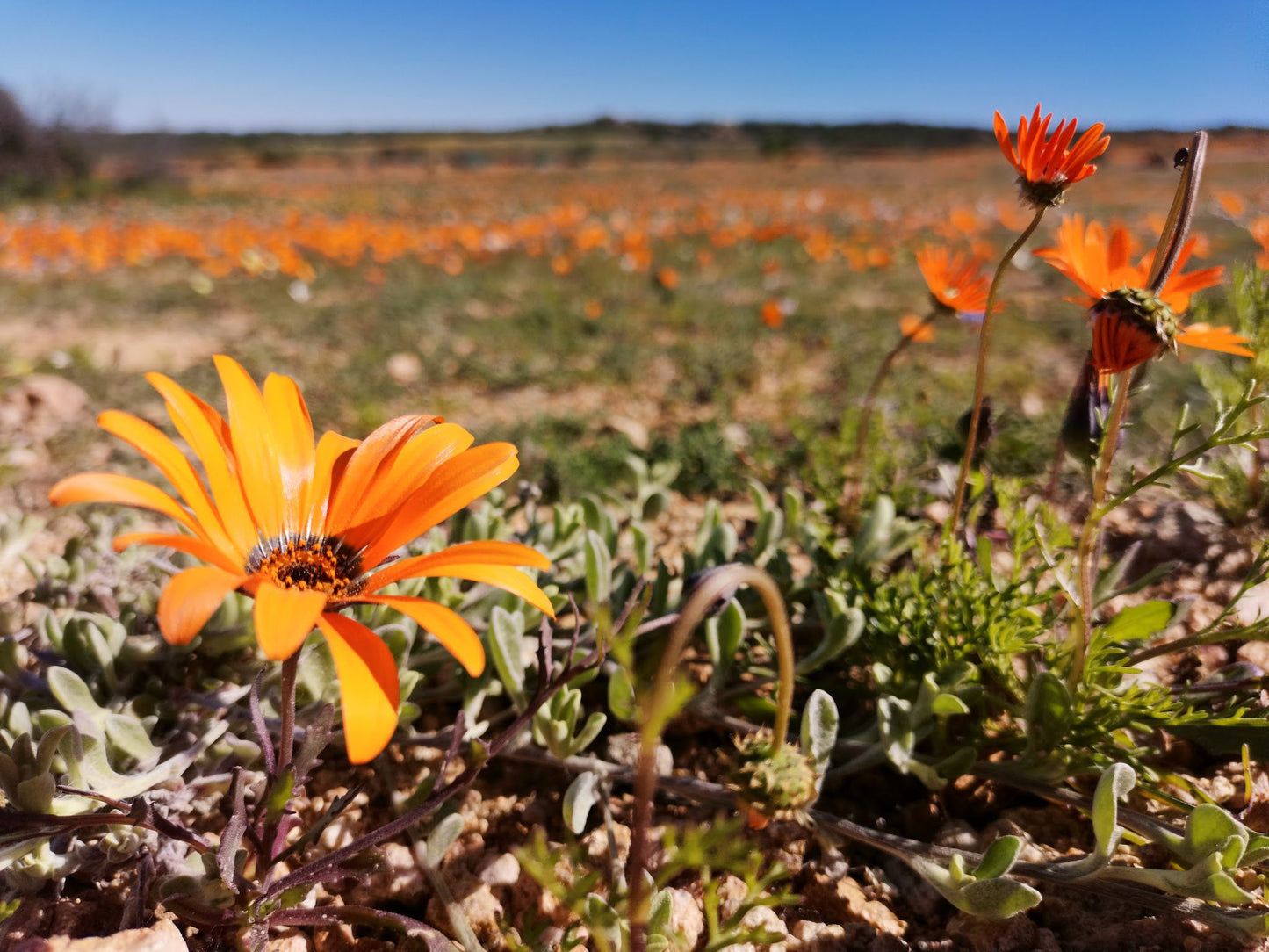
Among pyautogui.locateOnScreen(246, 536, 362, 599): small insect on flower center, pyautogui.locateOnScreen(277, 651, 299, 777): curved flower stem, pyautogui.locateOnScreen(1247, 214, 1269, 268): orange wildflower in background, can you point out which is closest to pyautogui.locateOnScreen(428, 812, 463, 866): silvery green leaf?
pyautogui.locateOnScreen(277, 651, 299, 777): curved flower stem

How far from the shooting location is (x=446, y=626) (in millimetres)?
1004

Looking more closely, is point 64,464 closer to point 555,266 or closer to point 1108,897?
point 1108,897

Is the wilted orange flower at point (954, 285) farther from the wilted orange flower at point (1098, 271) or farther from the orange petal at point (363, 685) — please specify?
the orange petal at point (363, 685)

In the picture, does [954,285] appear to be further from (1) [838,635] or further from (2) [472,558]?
(2) [472,558]

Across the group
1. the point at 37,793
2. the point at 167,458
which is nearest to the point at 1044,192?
the point at 167,458

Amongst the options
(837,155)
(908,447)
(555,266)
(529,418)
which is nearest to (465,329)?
(555,266)

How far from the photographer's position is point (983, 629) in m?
1.65

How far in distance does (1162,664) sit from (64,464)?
4035 mm

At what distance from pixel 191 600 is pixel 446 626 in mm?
280

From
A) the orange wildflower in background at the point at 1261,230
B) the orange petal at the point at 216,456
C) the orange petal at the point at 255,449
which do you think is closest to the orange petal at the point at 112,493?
the orange petal at the point at 216,456

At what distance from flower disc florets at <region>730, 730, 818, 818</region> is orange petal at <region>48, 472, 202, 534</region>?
2.84 ft

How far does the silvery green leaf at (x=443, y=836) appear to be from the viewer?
4.90 ft

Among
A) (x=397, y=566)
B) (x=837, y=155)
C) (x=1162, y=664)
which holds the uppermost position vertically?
(x=837, y=155)

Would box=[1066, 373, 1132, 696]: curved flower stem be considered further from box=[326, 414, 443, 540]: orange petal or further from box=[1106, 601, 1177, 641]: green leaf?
box=[326, 414, 443, 540]: orange petal
